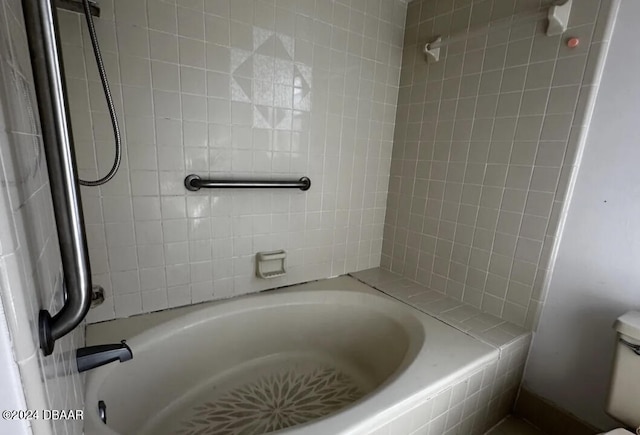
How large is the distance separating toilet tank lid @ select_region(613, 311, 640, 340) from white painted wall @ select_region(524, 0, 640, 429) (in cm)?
10

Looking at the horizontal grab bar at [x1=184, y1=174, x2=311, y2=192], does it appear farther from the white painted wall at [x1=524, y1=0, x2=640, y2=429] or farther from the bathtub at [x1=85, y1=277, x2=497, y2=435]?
the white painted wall at [x1=524, y1=0, x2=640, y2=429]

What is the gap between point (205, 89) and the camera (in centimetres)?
115

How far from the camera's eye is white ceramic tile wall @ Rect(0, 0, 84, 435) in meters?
0.30

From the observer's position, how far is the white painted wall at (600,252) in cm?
97

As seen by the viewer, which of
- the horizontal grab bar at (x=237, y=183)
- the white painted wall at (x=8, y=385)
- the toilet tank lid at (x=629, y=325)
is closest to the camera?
the white painted wall at (x=8, y=385)

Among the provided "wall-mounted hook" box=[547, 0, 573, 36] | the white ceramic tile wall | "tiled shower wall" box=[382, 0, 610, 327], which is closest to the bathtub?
"tiled shower wall" box=[382, 0, 610, 327]

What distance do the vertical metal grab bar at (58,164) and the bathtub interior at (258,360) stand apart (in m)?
0.67

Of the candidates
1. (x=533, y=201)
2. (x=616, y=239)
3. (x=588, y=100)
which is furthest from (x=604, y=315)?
(x=588, y=100)

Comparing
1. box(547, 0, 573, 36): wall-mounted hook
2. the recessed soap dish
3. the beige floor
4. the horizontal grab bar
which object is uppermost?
box(547, 0, 573, 36): wall-mounted hook

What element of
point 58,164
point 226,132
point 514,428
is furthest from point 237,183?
point 514,428

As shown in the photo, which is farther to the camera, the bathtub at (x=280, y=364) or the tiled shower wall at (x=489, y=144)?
the tiled shower wall at (x=489, y=144)

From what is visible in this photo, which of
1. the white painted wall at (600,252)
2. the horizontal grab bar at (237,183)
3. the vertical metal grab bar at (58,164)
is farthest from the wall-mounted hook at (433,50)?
the vertical metal grab bar at (58,164)

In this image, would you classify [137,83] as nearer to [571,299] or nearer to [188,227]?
[188,227]

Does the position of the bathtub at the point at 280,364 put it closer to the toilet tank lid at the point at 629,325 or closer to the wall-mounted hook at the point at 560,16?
the toilet tank lid at the point at 629,325
